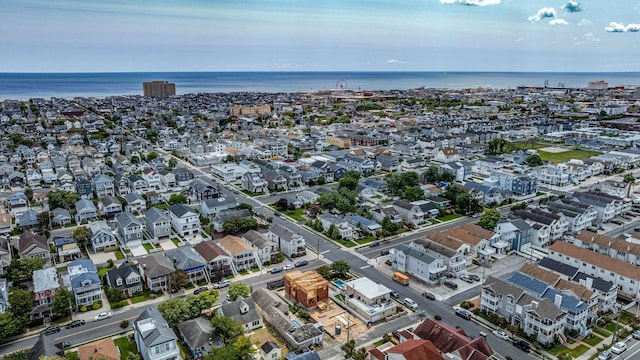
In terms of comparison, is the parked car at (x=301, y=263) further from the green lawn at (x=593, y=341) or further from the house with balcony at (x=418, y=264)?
the green lawn at (x=593, y=341)

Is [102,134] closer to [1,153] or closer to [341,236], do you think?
[1,153]

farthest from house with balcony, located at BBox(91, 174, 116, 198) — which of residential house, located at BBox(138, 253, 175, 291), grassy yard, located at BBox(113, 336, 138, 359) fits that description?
grassy yard, located at BBox(113, 336, 138, 359)

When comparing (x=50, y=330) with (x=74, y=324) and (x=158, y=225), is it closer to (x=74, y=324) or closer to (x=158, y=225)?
(x=74, y=324)

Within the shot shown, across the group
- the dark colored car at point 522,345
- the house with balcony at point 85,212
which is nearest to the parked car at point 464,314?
the dark colored car at point 522,345

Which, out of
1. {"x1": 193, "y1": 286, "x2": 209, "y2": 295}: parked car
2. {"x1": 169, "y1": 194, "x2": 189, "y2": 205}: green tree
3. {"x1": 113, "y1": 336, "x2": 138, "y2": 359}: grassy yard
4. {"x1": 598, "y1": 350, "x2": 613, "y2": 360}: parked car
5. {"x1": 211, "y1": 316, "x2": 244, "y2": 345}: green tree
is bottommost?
{"x1": 113, "y1": 336, "x2": 138, "y2": 359}: grassy yard

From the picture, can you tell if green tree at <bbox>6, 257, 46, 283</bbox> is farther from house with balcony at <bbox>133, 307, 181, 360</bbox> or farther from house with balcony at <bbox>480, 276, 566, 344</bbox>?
house with balcony at <bbox>480, 276, 566, 344</bbox>
